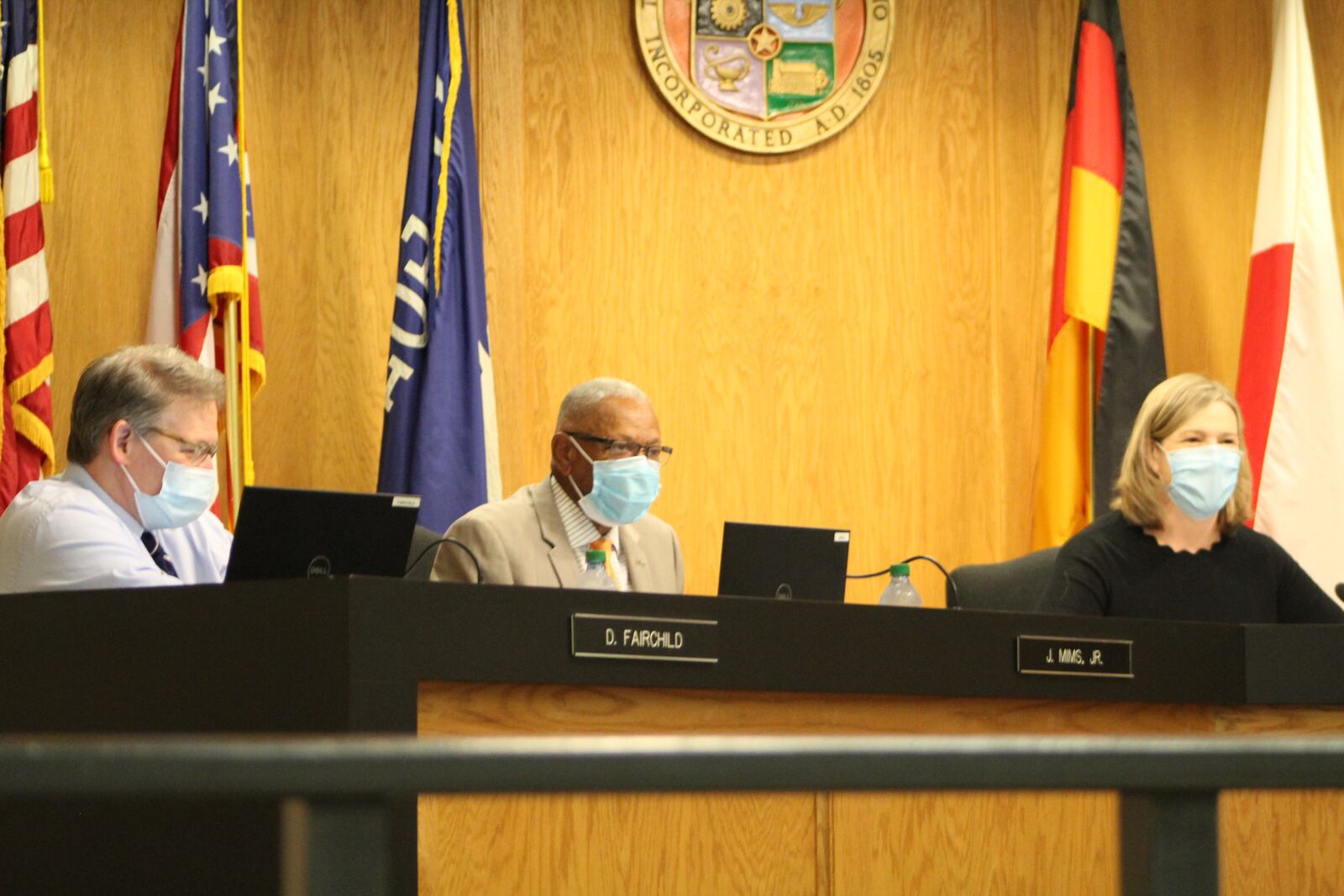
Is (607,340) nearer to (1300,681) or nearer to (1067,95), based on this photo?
(1067,95)

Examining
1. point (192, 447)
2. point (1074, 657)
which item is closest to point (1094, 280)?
point (1074, 657)

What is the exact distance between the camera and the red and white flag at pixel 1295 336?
4891 mm

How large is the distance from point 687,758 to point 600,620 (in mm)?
1734

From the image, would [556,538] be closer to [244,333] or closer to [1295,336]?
[244,333]

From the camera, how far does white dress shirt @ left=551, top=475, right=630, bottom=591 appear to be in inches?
144

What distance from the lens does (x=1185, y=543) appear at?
3766mm

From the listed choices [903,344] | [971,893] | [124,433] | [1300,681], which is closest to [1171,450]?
[1300,681]

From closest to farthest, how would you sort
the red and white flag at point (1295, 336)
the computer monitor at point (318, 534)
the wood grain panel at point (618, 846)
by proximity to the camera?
the wood grain panel at point (618, 846)
the computer monitor at point (318, 534)
the red and white flag at point (1295, 336)

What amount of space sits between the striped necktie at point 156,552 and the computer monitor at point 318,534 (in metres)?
0.84

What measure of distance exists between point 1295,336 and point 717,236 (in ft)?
5.49

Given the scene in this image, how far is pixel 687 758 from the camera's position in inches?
23.0

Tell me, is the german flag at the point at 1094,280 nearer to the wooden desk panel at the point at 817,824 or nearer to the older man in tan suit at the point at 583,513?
the older man in tan suit at the point at 583,513

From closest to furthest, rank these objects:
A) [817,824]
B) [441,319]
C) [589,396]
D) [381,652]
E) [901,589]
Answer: [381,652], [817,824], [901,589], [589,396], [441,319]

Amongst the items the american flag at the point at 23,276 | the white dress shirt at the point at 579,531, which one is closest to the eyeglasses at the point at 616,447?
the white dress shirt at the point at 579,531
